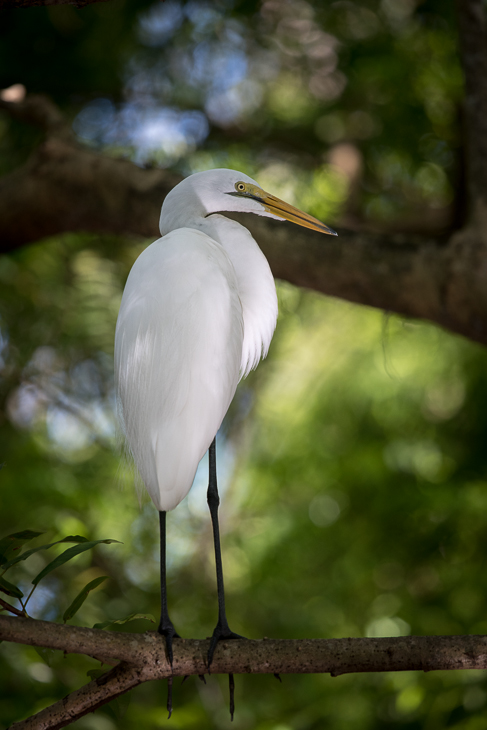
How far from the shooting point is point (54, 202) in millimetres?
1977

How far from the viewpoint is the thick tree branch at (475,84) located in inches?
70.7

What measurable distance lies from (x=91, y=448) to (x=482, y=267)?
72.7 inches

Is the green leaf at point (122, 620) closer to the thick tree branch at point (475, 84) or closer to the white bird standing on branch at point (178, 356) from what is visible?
the white bird standing on branch at point (178, 356)

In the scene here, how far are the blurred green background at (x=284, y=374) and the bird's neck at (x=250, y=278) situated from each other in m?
1.03

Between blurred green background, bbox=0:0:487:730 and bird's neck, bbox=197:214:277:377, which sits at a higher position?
bird's neck, bbox=197:214:277:377

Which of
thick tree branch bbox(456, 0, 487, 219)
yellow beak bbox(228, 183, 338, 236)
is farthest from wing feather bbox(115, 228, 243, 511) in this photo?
thick tree branch bbox(456, 0, 487, 219)

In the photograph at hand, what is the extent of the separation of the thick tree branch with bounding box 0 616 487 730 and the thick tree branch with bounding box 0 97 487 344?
3.37 ft

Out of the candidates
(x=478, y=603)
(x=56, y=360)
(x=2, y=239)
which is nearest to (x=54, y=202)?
(x=2, y=239)

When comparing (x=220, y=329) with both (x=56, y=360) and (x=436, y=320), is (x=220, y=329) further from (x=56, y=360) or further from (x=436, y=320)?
(x=56, y=360)

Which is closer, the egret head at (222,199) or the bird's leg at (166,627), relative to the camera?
the bird's leg at (166,627)

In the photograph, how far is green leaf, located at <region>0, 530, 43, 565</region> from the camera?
0.76 m

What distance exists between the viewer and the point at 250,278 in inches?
39.1

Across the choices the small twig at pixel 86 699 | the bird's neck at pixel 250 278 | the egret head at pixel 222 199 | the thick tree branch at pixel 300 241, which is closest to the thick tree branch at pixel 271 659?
the small twig at pixel 86 699

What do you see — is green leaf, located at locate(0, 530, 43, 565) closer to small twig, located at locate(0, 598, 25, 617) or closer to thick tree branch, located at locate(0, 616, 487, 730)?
small twig, located at locate(0, 598, 25, 617)
